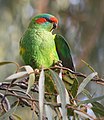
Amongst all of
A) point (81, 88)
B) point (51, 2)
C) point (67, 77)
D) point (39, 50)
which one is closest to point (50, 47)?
point (39, 50)

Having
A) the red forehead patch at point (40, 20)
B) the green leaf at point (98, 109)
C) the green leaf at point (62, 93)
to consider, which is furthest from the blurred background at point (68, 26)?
the green leaf at point (62, 93)

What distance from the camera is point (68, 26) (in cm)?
359

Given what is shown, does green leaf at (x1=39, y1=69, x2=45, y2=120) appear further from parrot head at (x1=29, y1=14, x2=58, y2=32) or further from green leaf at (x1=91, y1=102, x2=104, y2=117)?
parrot head at (x1=29, y1=14, x2=58, y2=32)

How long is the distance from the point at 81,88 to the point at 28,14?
260cm

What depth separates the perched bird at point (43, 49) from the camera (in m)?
1.82

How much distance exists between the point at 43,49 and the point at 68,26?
1755mm

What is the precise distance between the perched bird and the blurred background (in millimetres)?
1347

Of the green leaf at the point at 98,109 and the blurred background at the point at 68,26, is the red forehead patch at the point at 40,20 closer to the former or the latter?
the green leaf at the point at 98,109

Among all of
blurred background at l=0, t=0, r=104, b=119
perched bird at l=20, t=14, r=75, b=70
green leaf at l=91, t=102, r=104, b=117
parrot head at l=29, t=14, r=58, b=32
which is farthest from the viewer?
blurred background at l=0, t=0, r=104, b=119

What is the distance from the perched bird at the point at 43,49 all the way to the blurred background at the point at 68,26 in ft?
4.42

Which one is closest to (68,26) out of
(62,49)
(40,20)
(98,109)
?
(40,20)

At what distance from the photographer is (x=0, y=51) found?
3469 millimetres

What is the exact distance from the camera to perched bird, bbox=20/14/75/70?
1.82m

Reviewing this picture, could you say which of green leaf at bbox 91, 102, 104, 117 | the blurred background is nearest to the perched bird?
green leaf at bbox 91, 102, 104, 117
